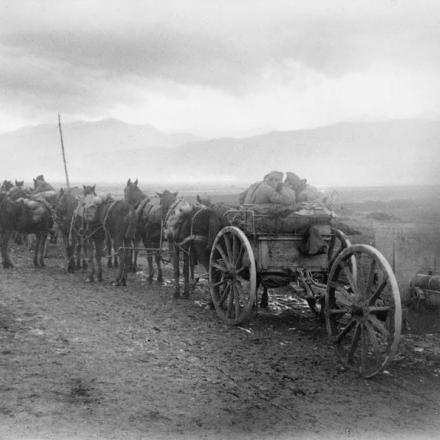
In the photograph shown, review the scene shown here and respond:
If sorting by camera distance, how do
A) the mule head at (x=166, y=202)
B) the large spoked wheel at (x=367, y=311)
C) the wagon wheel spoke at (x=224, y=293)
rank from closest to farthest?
the large spoked wheel at (x=367, y=311) < the wagon wheel spoke at (x=224, y=293) < the mule head at (x=166, y=202)

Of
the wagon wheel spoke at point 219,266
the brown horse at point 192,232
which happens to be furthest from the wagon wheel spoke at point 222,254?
the brown horse at point 192,232

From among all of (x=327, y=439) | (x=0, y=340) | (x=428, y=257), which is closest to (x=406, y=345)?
(x=327, y=439)

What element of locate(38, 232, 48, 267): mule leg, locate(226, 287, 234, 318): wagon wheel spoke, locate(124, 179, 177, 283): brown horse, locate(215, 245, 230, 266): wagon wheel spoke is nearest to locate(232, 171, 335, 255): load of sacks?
locate(215, 245, 230, 266): wagon wheel spoke

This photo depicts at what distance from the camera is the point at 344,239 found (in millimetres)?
8195

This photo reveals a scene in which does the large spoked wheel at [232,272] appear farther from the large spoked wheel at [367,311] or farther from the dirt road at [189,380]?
the large spoked wheel at [367,311]

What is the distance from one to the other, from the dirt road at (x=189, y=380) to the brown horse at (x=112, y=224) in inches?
93.9

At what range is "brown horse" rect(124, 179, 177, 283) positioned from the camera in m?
12.1

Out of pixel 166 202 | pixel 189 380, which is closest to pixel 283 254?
pixel 189 380

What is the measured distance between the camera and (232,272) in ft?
26.2

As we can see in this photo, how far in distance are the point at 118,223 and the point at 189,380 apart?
6.37 m

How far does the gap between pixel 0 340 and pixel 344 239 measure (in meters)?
5.21

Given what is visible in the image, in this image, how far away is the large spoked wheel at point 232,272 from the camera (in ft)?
24.3

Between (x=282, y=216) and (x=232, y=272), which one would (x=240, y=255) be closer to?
(x=232, y=272)

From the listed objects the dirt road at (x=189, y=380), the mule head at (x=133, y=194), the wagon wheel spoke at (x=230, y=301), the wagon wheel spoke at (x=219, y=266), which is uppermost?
the mule head at (x=133, y=194)
